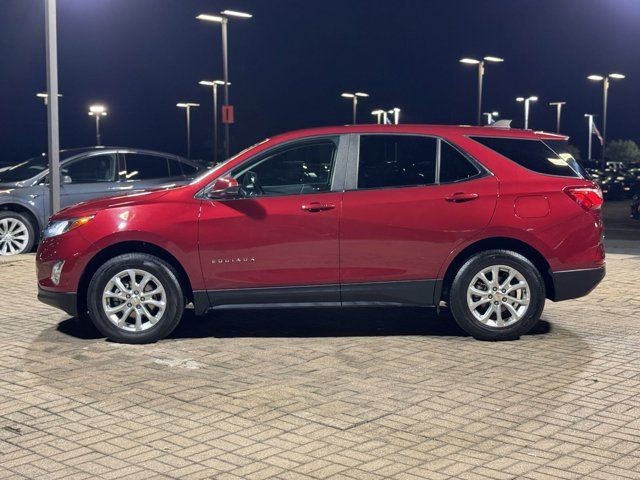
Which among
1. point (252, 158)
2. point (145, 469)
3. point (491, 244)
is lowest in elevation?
point (145, 469)

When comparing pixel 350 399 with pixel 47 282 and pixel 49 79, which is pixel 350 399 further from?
pixel 49 79

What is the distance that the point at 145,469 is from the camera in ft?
16.6

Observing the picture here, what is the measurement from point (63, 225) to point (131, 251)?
61 centimetres

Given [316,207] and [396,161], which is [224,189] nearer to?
[316,207]

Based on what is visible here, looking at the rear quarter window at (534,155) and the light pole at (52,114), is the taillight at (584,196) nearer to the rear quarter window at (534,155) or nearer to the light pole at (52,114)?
the rear quarter window at (534,155)

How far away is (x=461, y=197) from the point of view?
8281 millimetres

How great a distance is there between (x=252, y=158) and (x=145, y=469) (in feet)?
12.6

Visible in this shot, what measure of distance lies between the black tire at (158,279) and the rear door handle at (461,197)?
227 centimetres

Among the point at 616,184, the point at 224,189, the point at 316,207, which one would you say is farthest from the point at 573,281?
the point at 616,184

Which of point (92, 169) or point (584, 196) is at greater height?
point (92, 169)

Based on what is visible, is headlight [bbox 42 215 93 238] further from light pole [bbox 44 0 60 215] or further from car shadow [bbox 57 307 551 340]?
light pole [bbox 44 0 60 215]

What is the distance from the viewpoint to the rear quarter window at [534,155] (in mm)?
8477

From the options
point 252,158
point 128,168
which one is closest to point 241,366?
point 252,158

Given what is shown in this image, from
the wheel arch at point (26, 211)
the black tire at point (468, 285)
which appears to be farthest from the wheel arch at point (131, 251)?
the wheel arch at point (26, 211)
